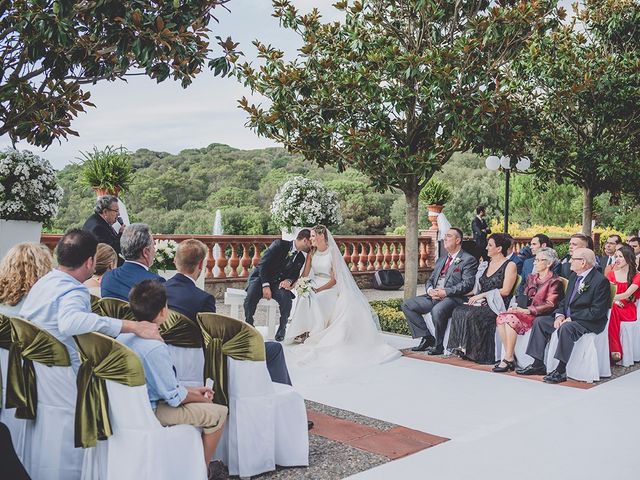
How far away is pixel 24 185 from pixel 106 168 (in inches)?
80.1

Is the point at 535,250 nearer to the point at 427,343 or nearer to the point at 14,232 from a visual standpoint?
the point at 427,343

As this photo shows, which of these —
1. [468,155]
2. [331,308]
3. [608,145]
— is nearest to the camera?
[331,308]

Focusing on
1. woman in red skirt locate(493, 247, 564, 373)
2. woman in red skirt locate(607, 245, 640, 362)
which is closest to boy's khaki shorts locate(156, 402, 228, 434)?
woman in red skirt locate(493, 247, 564, 373)

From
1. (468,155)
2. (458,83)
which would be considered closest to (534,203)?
(468,155)

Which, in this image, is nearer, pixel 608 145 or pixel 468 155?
pixel 608 145

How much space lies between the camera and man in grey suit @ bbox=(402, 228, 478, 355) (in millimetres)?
8125

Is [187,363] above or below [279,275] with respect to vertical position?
below

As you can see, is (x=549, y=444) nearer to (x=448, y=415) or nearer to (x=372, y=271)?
(x=448, y=415)

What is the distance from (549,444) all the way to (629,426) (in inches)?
38.5

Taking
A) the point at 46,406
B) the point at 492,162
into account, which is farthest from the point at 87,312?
the point at 492,162

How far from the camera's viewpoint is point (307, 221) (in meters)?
11.1

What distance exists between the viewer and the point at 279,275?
28.7ft

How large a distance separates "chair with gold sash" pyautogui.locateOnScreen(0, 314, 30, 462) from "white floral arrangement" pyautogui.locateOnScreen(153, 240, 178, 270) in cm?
398

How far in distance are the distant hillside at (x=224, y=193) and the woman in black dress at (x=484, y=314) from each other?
22791 millimetres
